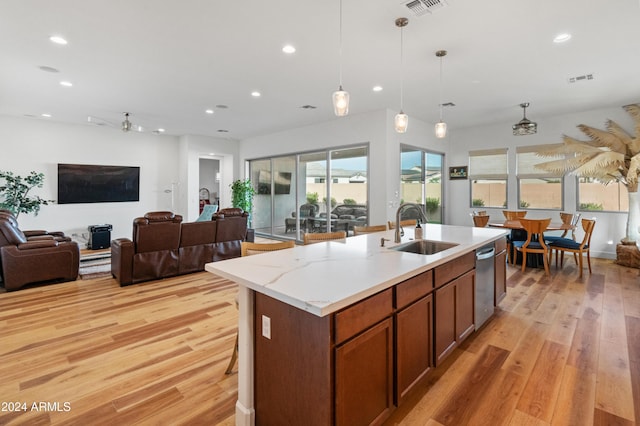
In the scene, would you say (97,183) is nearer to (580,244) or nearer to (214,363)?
(214,363)

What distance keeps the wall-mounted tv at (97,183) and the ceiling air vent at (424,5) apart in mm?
7899

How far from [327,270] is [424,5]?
7.89 feet

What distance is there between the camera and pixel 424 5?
8.70ft

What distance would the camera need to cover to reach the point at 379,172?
238 inches

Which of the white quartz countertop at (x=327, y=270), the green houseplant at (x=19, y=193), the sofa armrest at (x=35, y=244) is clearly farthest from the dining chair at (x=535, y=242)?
the green houseplant at (x=19, y=193)

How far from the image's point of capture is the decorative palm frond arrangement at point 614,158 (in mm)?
A: 5262

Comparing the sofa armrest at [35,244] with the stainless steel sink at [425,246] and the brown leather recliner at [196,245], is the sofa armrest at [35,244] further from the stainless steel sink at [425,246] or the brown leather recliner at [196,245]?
the stainless steel sink at [425,246]

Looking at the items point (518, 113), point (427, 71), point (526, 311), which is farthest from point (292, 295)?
point (518, 113)

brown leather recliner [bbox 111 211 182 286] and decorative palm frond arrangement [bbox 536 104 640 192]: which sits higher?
decorative palm frond arrangement [bbox 536 104 640 192]

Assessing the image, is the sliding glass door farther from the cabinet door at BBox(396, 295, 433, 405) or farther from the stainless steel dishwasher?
the cabinet door at BBox(396, 295, 433, 405)

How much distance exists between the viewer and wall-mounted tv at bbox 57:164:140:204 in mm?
7234

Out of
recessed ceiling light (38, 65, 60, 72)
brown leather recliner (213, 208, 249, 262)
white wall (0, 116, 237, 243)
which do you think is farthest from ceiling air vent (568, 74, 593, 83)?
white wall (0, 116, 237, 243)

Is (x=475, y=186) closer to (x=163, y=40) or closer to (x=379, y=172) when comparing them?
(x=379, y=172)

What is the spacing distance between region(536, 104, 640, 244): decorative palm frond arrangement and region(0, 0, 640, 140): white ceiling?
20.2 inches
